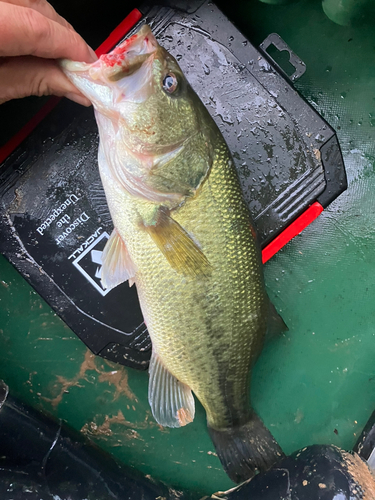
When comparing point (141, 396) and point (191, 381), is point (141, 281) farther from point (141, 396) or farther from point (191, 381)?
point (141, 396)

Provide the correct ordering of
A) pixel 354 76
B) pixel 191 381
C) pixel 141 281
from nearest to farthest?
pixel 141 281 → pixel 191 381 → pixel 354 76

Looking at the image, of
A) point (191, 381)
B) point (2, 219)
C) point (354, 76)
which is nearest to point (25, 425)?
point (191, 381)

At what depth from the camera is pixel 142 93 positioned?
1.02m

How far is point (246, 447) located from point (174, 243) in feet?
3.18

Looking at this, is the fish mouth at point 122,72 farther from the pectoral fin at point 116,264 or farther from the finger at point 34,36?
the pectoral fin at point 116,264

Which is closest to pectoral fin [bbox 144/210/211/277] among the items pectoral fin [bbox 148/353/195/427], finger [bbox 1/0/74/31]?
pectoral fin [bbox 148/353/195/427]

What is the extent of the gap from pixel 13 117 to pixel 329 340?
1.84 m

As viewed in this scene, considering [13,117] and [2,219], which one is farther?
[13,117]

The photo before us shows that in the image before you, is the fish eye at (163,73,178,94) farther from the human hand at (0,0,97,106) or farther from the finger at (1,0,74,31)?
the finger at (1,0,74,31)

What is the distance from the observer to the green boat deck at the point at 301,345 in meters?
1.73

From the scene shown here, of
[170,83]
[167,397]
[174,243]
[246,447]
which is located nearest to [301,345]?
[246,447]

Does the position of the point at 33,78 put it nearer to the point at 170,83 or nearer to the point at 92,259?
Result: the point at 170,83

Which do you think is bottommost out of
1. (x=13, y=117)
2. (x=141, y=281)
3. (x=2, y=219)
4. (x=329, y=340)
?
(x=329, y=340)

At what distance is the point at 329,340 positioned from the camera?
180 cm
